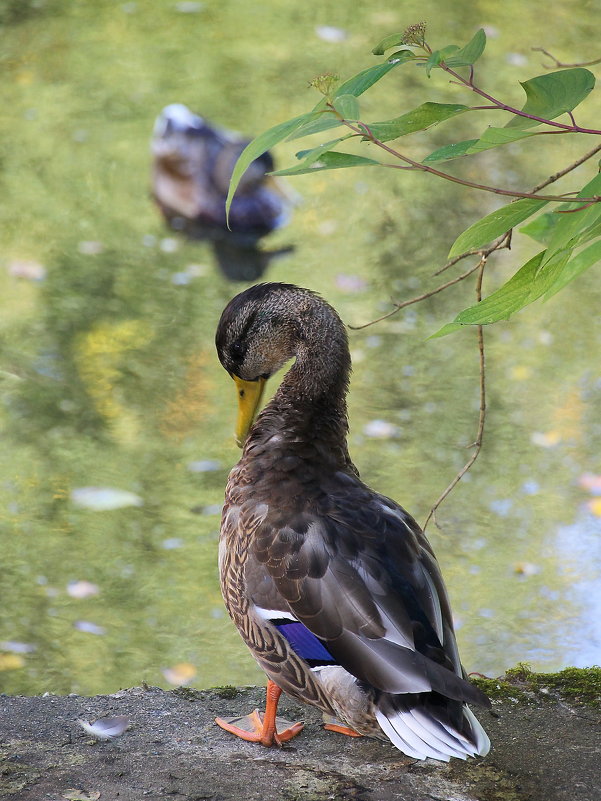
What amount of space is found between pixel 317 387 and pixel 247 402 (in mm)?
301

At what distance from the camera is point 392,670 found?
2.05 meters

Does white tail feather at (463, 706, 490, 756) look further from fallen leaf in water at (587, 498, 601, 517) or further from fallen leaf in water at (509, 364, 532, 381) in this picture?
fallen leaf in water at (509, 364, 532, 381)

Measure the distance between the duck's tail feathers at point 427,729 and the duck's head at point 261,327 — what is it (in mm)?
1043

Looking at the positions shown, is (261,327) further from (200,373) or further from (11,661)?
(200,373)

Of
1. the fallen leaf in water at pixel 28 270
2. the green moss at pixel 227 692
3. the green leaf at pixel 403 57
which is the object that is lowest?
the fallen leaf in water at pixel 28 270

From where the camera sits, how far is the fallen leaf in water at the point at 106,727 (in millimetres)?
2451

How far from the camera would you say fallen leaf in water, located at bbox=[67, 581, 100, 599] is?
11.9 feet

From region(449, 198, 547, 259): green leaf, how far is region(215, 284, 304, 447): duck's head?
1.17 meters

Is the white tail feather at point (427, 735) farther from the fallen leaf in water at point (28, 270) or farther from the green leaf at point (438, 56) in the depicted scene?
the fallen leaf in water at point (28, 270)

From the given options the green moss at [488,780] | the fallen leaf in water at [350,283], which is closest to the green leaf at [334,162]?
the green moss at [488,780]

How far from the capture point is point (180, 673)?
3373 mm

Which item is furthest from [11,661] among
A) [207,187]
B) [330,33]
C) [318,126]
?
[330,33]

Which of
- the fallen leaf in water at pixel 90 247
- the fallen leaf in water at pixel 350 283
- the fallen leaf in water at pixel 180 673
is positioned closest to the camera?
the fallen leaf in water at pixel 180 673

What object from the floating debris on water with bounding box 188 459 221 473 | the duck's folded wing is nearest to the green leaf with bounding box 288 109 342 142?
the duck's folded wing
